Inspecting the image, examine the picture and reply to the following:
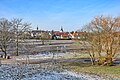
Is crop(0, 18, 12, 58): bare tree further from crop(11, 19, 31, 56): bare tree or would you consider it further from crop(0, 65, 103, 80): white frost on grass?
crop(0, 65, 103, 80): white frost on grass

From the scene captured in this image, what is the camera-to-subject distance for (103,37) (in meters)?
25.8

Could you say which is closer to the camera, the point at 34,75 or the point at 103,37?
the point at 34,75

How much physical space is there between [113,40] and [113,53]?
1.74 m

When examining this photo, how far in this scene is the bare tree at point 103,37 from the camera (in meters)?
25.8

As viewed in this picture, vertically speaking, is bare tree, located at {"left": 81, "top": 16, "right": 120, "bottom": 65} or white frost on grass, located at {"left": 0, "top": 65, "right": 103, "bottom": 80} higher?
bare tree, located at {"left": 81, "top": 16, "right": 120, "bottom": 65}

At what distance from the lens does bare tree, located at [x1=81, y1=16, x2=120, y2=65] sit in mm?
25750

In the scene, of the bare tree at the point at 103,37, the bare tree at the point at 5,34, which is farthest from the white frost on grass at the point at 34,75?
the bare tree at the point at 5,34

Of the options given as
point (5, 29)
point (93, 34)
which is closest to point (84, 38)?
point (93, 34)

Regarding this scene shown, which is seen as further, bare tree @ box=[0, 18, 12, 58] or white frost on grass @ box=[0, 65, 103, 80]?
bare tree @ box=[0, 18, 12, 58]

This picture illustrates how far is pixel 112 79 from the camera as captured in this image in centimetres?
1491

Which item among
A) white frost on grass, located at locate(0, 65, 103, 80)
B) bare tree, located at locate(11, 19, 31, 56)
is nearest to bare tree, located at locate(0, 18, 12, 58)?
bare tree, located at locate(11, 19, 31, 56)

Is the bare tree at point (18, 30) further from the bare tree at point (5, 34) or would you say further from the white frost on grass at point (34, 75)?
the white frost on grass at point (34, 75)

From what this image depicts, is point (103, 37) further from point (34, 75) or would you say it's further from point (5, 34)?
point (5, 34)

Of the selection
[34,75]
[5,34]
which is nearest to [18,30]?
[5,34]
